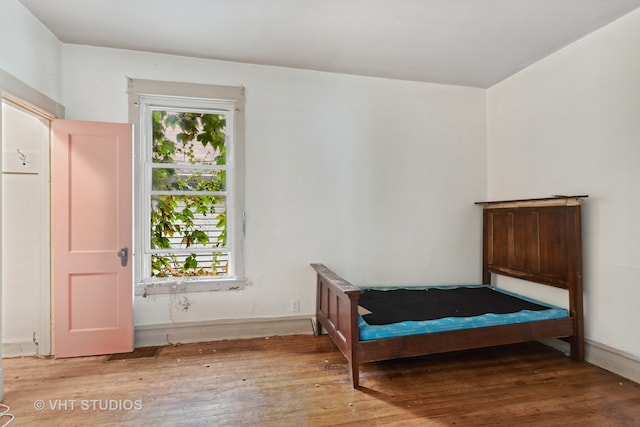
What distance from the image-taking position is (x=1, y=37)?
2199 millimetres

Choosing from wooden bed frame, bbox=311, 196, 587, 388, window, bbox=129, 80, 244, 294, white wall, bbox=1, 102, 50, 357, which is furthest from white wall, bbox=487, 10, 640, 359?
white wall, bbox=1, 102, 50, 357

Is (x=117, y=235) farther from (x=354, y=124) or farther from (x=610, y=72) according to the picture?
(x=610, y=72)

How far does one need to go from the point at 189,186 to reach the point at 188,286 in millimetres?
970

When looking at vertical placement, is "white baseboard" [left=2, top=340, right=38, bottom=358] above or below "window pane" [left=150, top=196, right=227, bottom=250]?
below

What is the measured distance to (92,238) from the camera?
282 centimetres

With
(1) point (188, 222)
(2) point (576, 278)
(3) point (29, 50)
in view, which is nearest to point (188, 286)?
(1) point (188, 222)

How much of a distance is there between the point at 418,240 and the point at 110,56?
11.7 ft

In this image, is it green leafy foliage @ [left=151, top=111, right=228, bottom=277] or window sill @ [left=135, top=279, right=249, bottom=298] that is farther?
green leafy foliage @ [left=151, top=111, right=228, bottom=277]

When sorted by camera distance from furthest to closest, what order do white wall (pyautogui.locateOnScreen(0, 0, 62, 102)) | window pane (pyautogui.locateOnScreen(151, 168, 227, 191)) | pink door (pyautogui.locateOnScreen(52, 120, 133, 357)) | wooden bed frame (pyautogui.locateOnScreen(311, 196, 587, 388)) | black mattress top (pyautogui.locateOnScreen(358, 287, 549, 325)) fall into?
window pane (pyautogui.locateOnScreen(151, 168, 227, 191)) < pink door (pyautogui.locateOnScreen(52, 120, 133, 357)) < black mattress top (pyautogui.locateOnScreen(358, 287, 549, 325)) < wooden bed frame (pyautogui.locateOnScreen(311, 196, 587, 388)) < white wall (pyautogui.locateOnScreen(0, 0, 62, 102))

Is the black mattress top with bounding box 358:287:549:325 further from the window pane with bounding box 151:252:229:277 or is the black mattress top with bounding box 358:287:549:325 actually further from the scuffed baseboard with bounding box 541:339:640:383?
the window pane with bounding box 151:252:229:277

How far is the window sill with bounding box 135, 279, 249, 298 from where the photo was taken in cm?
306

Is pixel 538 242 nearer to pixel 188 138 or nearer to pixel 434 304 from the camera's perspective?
pixel 434 304

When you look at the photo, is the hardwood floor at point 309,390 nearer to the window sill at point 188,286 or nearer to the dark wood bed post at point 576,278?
the dark wood bed post at point 576,278

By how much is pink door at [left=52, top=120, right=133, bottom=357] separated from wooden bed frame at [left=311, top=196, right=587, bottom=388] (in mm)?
1798
